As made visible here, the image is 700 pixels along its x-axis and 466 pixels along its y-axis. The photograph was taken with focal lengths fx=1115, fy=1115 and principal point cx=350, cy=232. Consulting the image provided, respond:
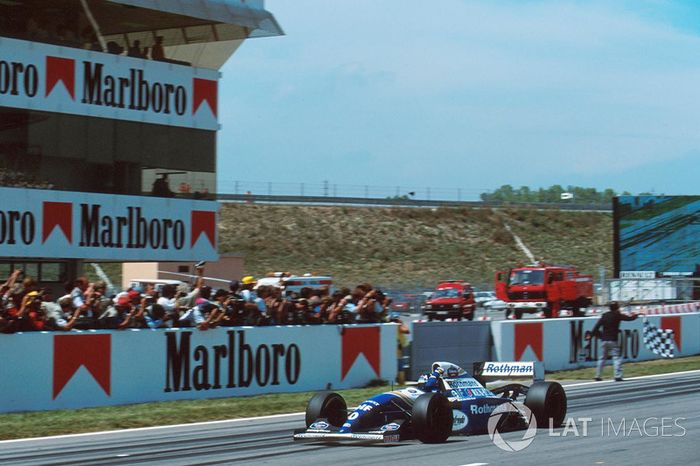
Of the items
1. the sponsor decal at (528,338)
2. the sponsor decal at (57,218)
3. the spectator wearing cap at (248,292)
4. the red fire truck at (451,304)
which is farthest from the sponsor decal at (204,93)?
the red fire truck at (451,304)

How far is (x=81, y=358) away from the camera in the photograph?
16.0m

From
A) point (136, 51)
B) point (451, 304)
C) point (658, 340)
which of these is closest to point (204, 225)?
point (136, 51)

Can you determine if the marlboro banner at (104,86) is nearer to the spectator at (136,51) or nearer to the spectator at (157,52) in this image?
the spectator at (136,51)

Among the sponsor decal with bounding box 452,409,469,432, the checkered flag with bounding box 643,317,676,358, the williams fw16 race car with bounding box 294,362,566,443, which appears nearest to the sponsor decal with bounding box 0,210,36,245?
the williams fw16 race car with bounding box 294,362,566,443

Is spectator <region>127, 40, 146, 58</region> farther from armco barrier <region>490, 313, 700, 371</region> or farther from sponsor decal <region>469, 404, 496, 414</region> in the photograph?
sponsor decal <region>469, 404, 496, 414</region>

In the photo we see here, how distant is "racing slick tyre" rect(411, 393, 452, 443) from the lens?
38.2 ft

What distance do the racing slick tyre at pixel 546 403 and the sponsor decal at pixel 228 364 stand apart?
6316 mm

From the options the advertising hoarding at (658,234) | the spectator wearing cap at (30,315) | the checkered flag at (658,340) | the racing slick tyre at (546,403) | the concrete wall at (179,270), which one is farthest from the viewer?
the advertising hoarding at (658,234)

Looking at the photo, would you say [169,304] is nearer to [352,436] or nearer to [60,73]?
[352,436]

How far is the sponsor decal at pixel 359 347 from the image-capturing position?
797 inches

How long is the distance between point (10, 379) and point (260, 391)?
478 cm

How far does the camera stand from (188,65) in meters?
27.6

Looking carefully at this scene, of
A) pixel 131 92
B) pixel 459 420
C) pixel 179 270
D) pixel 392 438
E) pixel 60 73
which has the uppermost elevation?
pixel 60 73

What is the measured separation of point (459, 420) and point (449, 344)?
9451 mm
